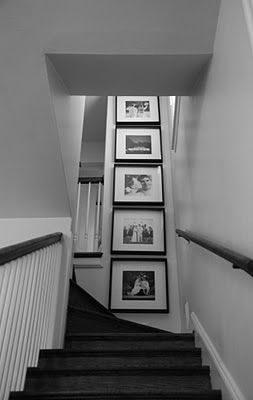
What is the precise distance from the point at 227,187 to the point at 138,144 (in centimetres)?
245

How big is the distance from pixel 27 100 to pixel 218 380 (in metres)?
1.86

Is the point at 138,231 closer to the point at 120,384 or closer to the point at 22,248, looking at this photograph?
the point at 120,384

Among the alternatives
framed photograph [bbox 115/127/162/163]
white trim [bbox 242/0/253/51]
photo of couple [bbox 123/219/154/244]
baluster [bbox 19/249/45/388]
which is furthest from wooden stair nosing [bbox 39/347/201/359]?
framed photograph [bbox 115/127/162/163]

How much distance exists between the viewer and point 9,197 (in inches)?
78.4

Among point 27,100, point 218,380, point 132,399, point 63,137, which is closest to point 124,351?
point 132,399

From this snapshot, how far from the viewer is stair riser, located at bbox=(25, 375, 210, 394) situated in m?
1.38

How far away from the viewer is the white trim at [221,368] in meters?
1.09

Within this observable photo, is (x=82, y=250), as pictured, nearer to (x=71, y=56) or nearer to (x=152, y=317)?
(x=152, y=317)

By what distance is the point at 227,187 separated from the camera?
124 centimetres

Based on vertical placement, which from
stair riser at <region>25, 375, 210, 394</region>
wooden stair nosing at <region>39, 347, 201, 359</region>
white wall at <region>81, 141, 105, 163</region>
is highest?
white wall at <region>81, 141, 105, 163</region>

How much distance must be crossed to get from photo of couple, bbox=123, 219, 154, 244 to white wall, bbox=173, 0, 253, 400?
1.23 m

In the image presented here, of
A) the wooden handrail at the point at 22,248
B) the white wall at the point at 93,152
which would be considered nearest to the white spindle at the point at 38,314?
the wooden handrail at the point at 22,248

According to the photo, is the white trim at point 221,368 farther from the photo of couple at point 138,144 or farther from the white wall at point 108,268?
the photo of couple at point 138,144

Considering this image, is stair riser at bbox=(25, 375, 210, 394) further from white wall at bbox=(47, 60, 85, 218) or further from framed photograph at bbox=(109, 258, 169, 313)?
framed photograph at bbox=(109, 258, 169, 313)
